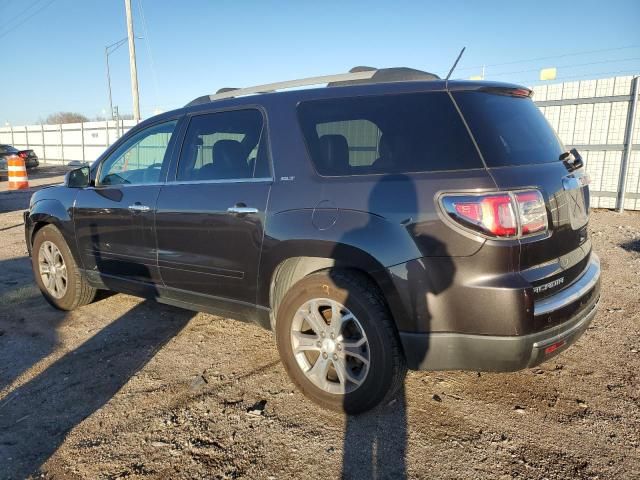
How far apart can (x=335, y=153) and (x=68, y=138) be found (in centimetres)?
3000

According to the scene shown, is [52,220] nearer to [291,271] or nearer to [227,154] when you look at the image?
[227,154]

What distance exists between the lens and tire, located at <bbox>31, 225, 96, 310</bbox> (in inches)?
176

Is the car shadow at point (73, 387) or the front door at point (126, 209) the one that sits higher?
the front door at point (126, 209)

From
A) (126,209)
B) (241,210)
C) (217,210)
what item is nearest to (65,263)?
(126,209)

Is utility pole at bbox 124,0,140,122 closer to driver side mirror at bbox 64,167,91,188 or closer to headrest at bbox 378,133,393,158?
driver side mirror at bbox 64,167,91,188

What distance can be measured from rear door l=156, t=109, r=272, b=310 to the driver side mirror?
118 centimetres

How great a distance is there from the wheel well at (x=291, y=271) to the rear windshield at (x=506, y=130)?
0.96 metres

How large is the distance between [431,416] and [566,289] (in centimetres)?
104

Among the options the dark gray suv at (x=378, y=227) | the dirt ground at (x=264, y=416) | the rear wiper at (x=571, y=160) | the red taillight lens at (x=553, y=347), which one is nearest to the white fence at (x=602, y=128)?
the dirt ground at (x=264, y=416)

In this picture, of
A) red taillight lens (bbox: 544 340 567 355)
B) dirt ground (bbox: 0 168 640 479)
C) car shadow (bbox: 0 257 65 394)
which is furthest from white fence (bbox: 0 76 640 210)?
car shadow (bbox: 0 257 65 394)

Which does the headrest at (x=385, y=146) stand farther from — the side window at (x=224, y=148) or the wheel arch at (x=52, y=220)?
the wheel arch at (x=52, y=220)

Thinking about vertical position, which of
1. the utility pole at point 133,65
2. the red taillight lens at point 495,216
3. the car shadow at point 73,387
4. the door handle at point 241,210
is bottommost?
the car shadow at point 73,387

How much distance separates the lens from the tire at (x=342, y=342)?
256 cm

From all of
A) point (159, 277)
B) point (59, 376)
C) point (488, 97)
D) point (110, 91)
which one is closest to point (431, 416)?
point (488, 97)
